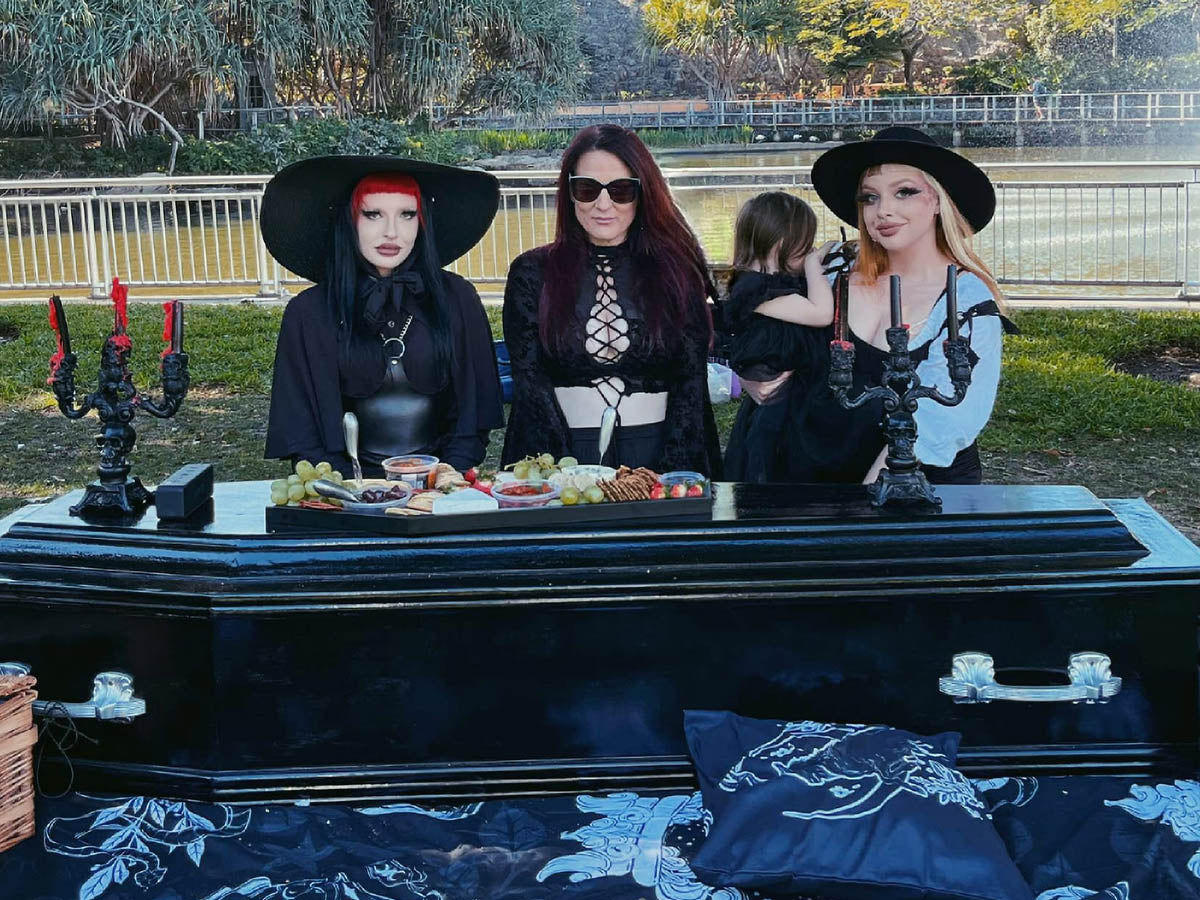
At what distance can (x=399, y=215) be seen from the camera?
3.34 m

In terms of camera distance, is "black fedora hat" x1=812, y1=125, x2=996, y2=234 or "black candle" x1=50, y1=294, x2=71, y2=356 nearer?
"black candle" x1=50, y1=294, x2=71, y2=356

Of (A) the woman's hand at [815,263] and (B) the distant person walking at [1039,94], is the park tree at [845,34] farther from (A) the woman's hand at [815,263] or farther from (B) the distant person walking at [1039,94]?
(A) the woman's hand at [815,263]

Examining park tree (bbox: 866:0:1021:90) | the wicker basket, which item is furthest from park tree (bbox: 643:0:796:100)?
the wicker basket

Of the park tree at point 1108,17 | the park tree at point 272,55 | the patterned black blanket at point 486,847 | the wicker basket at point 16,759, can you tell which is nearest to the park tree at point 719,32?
the park tree at point 1108,17

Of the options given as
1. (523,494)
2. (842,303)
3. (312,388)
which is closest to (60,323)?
(312,388)

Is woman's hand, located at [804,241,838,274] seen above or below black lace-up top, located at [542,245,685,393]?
above

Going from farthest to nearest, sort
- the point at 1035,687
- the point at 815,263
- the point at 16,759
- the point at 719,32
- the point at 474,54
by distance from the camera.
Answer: the point at 719,32
the point at 474,54
the point at 815,263
the point at 1035,687
the point at 16,759

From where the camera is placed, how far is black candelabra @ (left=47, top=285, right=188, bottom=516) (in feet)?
9.29

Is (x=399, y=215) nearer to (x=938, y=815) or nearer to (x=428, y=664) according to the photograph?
(x=428, y=664)

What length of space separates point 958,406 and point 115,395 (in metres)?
1.96

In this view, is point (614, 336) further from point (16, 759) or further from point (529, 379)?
point (16, 759)

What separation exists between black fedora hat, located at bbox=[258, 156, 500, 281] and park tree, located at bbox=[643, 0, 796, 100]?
184 ft

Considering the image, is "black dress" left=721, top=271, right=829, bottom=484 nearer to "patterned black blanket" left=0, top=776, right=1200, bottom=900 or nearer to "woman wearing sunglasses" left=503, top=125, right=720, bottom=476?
"woman wearing sunglasses" left=503, top=125, right=720, bottom=476

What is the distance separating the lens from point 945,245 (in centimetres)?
344
